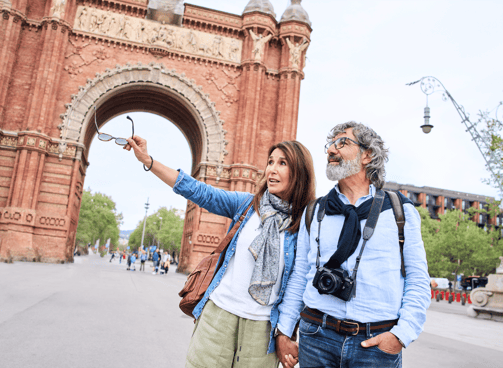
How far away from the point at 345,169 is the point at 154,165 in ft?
3.94

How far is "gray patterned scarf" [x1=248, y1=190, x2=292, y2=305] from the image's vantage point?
2273 mm

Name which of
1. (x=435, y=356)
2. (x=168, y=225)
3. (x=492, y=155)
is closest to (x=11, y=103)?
(x=435, y=356)

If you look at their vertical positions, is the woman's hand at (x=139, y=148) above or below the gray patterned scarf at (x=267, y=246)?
above

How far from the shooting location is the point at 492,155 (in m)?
17.8

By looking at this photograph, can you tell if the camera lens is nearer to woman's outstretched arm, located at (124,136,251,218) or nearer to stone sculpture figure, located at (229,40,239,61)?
woman's outstretched arm, located at (124,136,251,218)

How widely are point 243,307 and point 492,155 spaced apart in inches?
752

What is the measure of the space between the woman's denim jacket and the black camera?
412 mm

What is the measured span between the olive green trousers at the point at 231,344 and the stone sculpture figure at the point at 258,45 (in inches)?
903

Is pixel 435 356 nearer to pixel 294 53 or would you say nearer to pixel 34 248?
pixel 34 248

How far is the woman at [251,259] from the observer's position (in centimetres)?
224

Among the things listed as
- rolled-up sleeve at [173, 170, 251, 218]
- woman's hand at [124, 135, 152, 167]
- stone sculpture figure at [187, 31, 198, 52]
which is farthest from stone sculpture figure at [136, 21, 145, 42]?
rolled-up sleeve at [173, 170, 251, 218]

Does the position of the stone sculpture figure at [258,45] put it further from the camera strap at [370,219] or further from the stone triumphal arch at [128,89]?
the camera strap at [370,219]

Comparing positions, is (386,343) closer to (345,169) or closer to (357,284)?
(357,284)

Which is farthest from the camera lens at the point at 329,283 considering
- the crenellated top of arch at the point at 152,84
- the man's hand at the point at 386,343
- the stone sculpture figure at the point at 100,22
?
the stone sculpture figure at the point at 100,22
